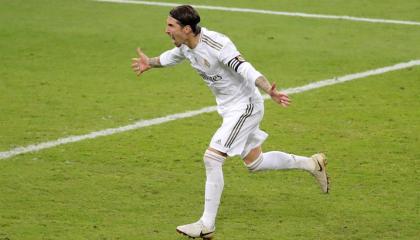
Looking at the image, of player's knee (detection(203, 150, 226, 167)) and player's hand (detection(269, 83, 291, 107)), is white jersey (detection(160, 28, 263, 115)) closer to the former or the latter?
player's hand (detection(269, 83, 291, 107))

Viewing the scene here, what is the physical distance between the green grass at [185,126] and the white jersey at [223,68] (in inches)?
40.3

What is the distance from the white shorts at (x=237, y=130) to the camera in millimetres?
9211

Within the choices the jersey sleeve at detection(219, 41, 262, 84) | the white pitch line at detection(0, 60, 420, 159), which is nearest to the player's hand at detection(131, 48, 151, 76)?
the jersey sleeve at detection(219, 41, 262, 84)

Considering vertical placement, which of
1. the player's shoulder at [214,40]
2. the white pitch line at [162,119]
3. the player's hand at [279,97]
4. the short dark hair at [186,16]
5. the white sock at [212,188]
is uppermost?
the short dark hair at [186,16]

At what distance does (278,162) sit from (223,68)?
1152 millimetres

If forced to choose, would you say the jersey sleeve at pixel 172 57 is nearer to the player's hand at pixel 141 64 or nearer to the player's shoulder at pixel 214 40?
the player's hand at pixel 141 64

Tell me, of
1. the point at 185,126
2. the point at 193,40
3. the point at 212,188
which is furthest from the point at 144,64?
the point at 185,126

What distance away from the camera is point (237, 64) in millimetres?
9039

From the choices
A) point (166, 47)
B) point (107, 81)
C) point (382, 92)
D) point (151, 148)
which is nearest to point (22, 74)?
point (107, 81)

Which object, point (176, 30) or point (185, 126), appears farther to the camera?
point (185, 126)

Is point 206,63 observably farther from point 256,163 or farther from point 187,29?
point 256,163

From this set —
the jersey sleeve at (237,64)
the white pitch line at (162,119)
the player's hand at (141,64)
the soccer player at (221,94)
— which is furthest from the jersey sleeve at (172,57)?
the white pitch line at (162,119)

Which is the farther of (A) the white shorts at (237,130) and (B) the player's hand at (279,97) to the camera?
(A) the white shorts at (237,130)

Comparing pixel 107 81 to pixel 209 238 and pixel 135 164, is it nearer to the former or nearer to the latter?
pixel 135 164
